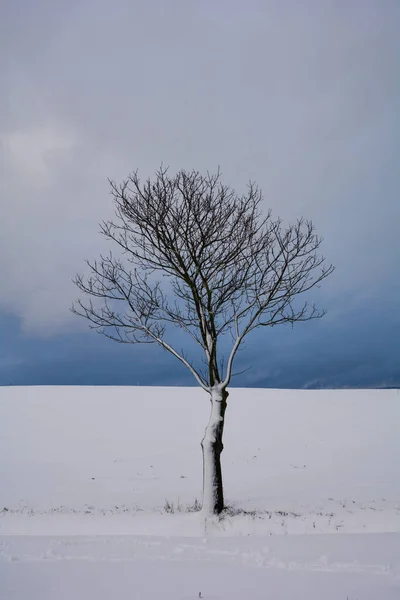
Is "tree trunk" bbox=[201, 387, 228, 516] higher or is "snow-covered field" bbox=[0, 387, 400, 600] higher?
"tree trunk" bbox=[201, 387, 228, 516]

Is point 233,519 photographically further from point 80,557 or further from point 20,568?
point 20,568

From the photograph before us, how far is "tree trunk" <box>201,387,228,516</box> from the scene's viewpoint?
9.63m

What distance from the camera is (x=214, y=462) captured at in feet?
32.6

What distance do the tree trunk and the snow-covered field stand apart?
1.38 feet

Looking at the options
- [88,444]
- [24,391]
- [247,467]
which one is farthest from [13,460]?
[24,391]

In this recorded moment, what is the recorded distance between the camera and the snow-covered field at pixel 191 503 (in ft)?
18.4

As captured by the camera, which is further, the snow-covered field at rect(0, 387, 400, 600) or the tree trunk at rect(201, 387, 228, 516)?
the tree trunk at rect(201, 387, 228, 516)

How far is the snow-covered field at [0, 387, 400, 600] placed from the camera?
5.61 meters

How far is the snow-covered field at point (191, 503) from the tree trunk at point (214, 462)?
42cm

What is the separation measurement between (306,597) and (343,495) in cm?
960

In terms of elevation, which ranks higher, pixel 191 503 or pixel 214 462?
pixel 214 462

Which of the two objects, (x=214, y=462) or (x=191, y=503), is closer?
(x=214, y=462)

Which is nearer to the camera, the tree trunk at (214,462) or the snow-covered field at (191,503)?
the snow-covered field at (191,503)

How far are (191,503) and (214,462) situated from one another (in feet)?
A: 10.4
